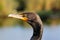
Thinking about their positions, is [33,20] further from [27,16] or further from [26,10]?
[26,10]

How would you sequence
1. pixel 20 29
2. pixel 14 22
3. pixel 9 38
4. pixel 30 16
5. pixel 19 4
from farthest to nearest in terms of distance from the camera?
pixel 19 4, pixel 14 22, pixel 20 29, pixel 9 38, pixel 30 16

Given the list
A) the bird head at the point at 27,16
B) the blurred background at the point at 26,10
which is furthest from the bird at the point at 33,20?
the blurred background at the point at 26,10

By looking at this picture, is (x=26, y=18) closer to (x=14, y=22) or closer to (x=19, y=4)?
(x=14, y=22)

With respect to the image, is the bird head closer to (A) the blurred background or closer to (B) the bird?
(B) the bird

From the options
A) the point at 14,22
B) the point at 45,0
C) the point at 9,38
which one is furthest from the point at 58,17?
the point at 9,38

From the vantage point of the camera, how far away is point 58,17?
7.08 meters

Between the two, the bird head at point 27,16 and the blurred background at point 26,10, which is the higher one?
the bird head at point 27,16

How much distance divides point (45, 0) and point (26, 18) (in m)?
4.79

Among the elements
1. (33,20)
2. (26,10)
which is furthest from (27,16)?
(26,10)

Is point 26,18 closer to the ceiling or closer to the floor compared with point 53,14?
closer to the ceiling

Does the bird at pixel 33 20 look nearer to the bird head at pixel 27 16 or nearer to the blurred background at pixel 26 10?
the bird head at pixel 27 16

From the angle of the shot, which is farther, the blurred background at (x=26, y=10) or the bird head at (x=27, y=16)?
the blurred background at (x=26, y=10)

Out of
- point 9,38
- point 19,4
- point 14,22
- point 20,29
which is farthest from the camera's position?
point 19,4

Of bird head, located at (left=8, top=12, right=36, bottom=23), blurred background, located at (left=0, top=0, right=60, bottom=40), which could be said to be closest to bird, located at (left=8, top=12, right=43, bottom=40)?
bird head, located at (left=8, top=12, right=36, bottom=23)
